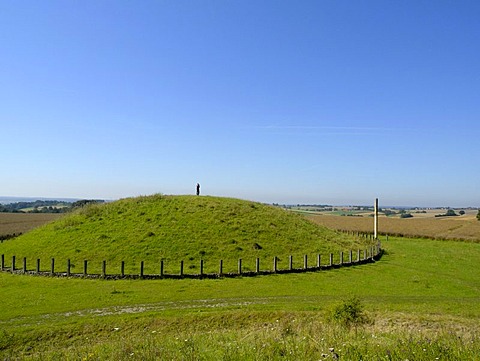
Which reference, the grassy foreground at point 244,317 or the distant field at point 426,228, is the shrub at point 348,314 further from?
the distant field at point 426,228

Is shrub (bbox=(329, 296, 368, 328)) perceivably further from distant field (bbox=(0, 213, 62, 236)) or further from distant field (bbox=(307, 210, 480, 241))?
distant field (bbox=(0, 213, 62, 236))

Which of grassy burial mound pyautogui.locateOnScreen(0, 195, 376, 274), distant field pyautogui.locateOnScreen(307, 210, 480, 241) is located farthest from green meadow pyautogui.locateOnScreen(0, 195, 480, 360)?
distant field pyautogui.locateOnScreen(307, 210, 480, 241)

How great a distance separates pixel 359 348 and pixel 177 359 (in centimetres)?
433

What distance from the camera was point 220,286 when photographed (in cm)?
2653

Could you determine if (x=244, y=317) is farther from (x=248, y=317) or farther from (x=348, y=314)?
(x=348, y=314)

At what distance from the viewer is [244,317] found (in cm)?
1855

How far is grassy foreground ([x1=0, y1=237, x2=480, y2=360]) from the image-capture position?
9035 mm

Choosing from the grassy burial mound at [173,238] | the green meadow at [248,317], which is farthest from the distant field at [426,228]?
the green meadow at [248,317]

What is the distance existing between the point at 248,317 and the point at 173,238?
20.7 meters

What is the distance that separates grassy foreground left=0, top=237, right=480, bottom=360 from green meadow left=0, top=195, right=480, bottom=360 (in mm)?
53

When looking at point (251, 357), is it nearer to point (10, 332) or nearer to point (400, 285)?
point (10, 332)

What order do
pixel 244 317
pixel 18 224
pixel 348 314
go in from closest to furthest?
pixel 348 314, pixel 244 317, pixel 18 224

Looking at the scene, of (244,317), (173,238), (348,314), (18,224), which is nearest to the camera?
(348,314)

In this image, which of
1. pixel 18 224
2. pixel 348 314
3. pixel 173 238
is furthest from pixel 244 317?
pixel 18 224
